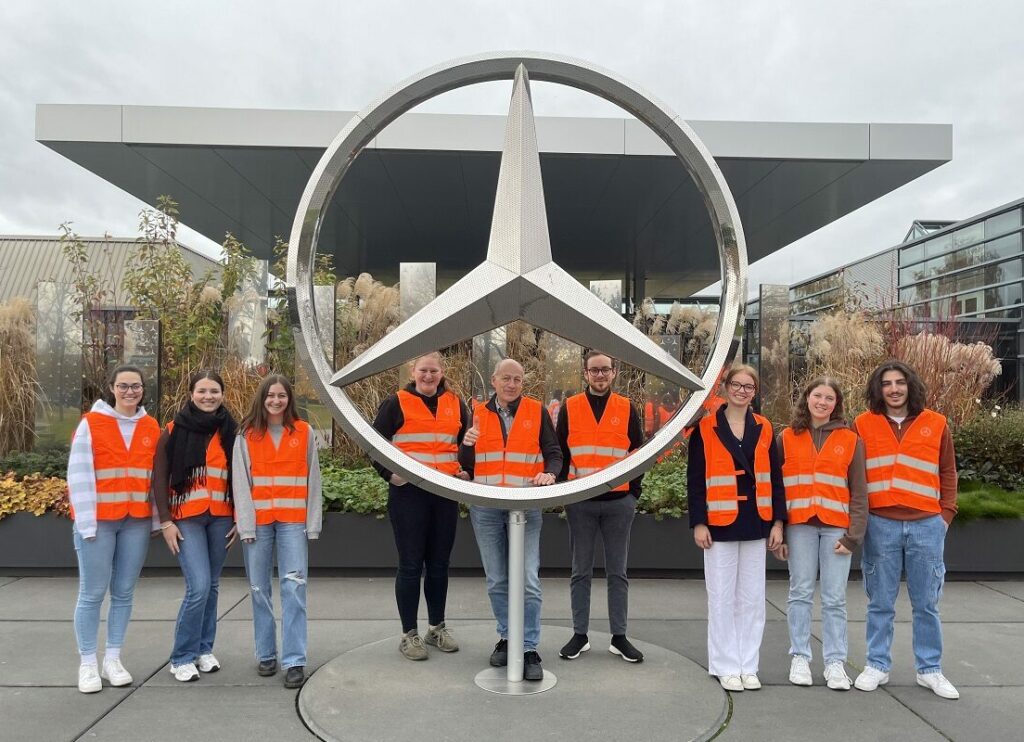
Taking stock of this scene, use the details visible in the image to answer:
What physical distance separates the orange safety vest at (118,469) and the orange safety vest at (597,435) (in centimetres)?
248

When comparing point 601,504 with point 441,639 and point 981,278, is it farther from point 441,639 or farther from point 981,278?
point 981,278

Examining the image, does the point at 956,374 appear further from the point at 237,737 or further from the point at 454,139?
the point at 237,737

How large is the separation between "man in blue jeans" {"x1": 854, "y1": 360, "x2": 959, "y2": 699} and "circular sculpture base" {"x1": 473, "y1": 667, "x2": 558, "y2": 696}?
1780 millimetres

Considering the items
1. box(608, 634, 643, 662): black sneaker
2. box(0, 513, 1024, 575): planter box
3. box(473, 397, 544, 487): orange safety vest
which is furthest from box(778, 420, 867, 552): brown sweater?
box(0, 513, 1024, 575): planter box

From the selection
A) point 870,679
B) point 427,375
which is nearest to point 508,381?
point 427,375

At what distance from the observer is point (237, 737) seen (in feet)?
12.0

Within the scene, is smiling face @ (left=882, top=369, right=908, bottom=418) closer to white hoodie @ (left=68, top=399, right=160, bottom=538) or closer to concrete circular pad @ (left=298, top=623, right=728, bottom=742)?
concrete circular pad @ (left=298, top=623, right=728, bottom=742)


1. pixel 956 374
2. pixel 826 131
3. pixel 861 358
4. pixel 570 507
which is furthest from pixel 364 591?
pixel 826 131

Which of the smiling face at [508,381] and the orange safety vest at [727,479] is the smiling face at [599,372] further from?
the orange safety vest at [727,479]

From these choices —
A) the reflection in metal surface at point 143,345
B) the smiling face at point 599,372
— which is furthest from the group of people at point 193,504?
the reflection in metal surface at point 143,345

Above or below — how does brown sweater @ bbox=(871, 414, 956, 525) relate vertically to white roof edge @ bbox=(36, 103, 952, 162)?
below

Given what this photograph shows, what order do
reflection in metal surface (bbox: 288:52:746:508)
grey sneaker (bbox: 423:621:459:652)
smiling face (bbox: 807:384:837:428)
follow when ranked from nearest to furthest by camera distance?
reflection in metal surface (bbox: 288:52:746:508) → smiling face (bbox: 807:384:837:428) → grey sneaker (bbox: 423:621:459:652)

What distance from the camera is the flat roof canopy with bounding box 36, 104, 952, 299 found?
38.0ft

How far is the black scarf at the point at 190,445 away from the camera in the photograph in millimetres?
4277
